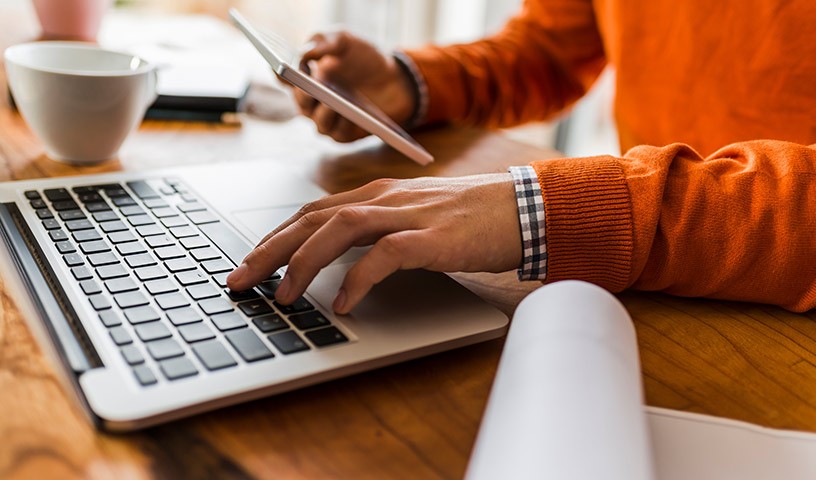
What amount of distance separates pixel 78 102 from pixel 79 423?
48 cm

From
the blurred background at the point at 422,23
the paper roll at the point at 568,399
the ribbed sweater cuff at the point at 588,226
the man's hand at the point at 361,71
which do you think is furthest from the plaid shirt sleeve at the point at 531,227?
the blurred background at the point at 422,23

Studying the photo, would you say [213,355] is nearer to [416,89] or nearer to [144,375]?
[144,375]

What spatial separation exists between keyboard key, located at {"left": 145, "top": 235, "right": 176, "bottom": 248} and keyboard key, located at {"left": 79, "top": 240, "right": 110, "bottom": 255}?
0.03 meters

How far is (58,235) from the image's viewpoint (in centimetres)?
61

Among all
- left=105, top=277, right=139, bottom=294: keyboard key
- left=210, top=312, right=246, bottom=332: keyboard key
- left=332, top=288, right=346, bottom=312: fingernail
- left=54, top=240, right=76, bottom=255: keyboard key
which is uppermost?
left=332, top=288, right=346, bottom=312: fingernail

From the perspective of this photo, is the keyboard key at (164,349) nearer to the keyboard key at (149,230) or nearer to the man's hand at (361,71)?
the keyboard key at (149,230)

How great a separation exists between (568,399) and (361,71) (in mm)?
741

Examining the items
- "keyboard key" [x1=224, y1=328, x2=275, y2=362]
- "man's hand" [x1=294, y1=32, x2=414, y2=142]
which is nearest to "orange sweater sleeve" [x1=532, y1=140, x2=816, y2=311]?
"keyboard key" [x1=224, y1=328, x2=275, y2=362]

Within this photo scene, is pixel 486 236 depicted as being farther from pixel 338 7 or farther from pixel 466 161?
pixel 338 7

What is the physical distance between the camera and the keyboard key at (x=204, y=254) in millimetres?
590

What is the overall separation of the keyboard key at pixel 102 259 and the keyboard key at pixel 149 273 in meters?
0.03

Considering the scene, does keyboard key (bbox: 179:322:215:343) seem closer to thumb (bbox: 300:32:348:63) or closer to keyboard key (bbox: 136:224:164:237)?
keyboard key (bbox: 136:224:164:237)

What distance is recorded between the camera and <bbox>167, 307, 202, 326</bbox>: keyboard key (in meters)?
0.48

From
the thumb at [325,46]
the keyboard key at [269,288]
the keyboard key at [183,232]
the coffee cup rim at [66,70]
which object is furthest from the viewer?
the thumb at [325,46]
